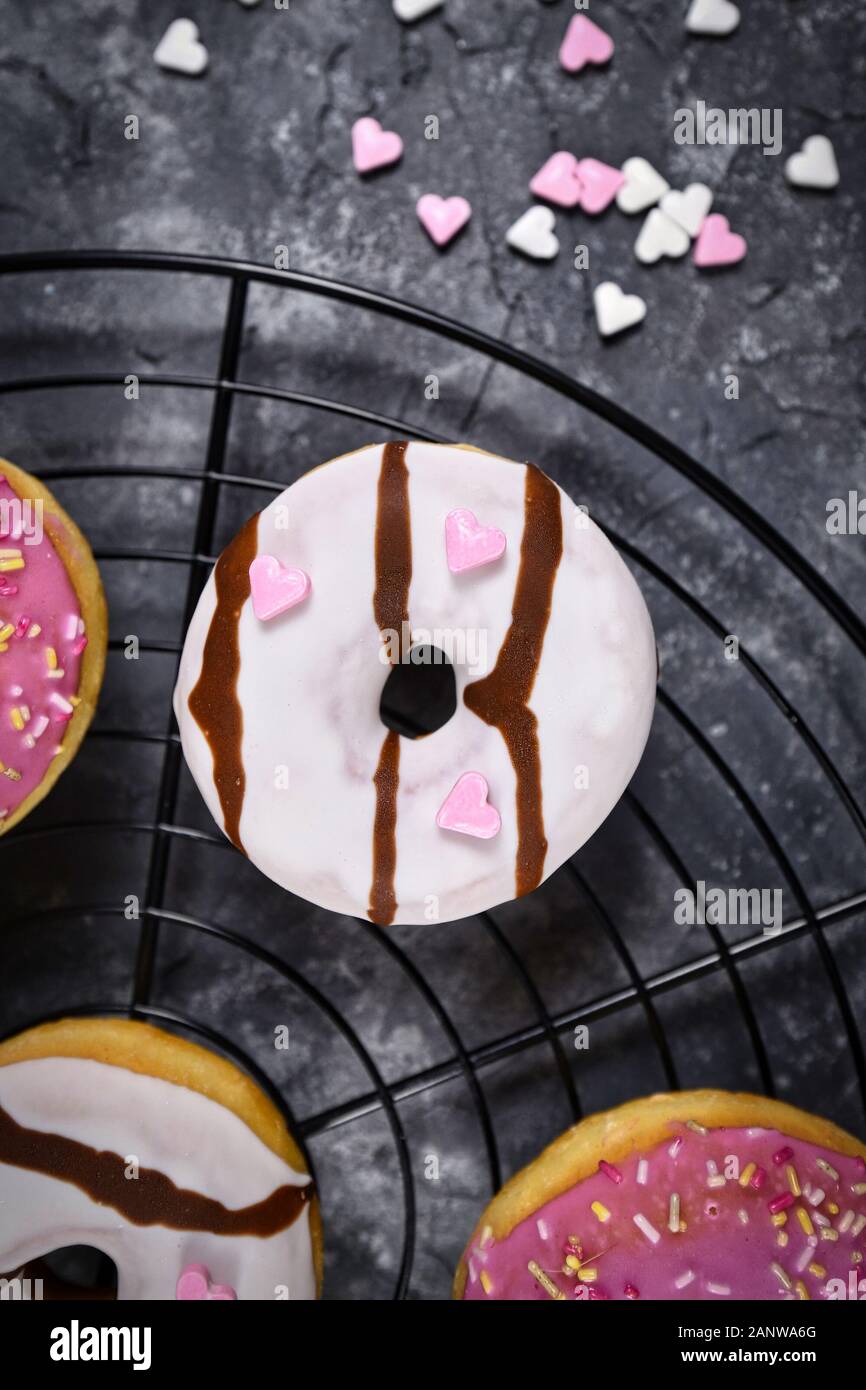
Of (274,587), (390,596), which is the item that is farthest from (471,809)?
(274,587)

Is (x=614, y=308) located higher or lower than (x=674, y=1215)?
higher

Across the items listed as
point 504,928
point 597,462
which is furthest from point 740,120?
point 504,928

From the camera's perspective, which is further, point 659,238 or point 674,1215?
point 659,238

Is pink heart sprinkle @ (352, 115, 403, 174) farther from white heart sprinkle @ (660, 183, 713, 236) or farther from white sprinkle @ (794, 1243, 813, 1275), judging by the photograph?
white sprinkle @ (794, 1243, 813, 1275)

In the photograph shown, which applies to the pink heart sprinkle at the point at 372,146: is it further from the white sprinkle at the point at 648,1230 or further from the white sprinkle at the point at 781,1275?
the white sprinkle at the point at 781,1275

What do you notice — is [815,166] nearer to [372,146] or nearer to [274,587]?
[372,146]

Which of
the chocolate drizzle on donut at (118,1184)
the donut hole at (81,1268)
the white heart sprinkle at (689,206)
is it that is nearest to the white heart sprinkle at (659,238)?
the white heart sprinkle at (689,206)

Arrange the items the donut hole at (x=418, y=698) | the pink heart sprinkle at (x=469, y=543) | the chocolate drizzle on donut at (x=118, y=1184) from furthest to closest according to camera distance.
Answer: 1. the donut hole at (x=418, y=698)
2. the chocolate drizzle on donut at (x=118, y=1184)
3. the pink heart sprinkle at (x=469, y=543)
